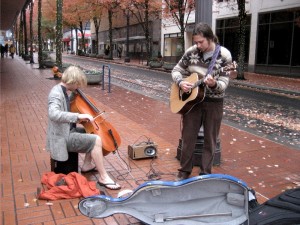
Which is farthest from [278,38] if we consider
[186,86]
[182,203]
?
[182,203]

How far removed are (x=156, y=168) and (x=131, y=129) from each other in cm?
229

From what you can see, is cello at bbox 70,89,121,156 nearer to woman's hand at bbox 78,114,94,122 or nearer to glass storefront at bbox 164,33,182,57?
woman's hand at bbox 78,114,94,122

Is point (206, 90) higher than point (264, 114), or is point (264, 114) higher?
point (206, 90)

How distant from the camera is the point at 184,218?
3.07 meters

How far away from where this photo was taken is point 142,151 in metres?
5.33

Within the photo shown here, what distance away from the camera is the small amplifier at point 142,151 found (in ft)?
17.4

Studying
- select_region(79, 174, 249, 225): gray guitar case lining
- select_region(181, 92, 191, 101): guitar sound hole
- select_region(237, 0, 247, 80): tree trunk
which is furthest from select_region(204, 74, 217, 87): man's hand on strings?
select_region(237, 0, 247, 80): tree trunk

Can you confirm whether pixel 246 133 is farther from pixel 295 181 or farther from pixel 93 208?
pixel 93 208

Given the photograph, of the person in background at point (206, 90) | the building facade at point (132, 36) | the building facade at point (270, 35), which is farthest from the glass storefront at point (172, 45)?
the person in background at point (206, 90)

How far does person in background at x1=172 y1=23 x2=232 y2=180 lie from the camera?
4012 millimetres

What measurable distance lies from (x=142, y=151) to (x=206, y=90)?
1.66m

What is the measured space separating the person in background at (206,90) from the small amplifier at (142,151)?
0.91m

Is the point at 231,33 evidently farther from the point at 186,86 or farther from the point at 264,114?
the point at 186,86

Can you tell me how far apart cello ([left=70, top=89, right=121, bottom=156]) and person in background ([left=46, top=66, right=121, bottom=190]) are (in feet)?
0.27
